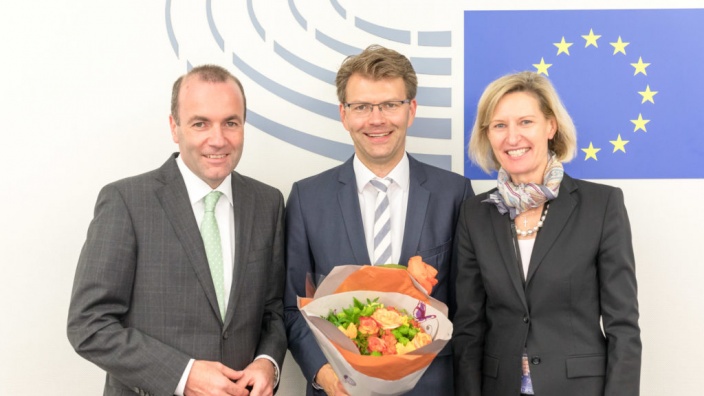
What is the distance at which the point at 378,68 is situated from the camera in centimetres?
253

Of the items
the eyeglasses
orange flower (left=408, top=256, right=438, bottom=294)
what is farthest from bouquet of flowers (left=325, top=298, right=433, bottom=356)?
the eyeglasses

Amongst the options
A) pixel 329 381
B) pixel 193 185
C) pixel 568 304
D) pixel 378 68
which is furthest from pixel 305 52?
pixel 568 304

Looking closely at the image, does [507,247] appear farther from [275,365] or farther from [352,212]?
[275,365]

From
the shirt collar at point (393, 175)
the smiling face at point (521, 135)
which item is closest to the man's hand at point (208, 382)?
the shirt collar at point (393, 175)

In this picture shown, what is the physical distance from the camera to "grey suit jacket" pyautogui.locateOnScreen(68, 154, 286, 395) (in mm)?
2109

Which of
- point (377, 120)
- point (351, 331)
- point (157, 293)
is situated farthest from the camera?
point (377, 120)

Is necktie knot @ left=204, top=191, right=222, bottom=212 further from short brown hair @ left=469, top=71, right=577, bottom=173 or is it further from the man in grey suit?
short brown hair @ left=469, top=71, right=577, bottom=173

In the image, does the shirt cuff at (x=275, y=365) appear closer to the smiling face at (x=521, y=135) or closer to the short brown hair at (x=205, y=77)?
the short brown hair at (x=205, y=77)

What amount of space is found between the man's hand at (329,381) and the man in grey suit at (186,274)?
6.2 inches

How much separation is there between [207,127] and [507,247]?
1095 mm

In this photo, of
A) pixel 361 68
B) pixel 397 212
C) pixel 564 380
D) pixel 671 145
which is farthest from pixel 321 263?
pixel 671 145

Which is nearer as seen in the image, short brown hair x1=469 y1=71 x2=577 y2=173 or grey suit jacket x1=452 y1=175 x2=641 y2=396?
grey suit jacket x1=452 y1=175 x2=641 y2=396

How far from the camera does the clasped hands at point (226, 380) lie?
2.12 m

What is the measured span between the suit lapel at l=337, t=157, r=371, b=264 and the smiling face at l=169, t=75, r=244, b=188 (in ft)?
1.54
